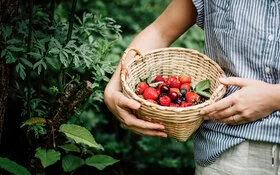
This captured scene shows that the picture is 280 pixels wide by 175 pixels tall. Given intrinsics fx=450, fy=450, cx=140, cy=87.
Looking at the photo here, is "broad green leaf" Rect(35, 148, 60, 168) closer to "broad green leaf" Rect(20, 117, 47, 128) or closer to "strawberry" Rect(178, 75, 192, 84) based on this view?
"broad green leaf" Rect(20, 117, 47, 128)

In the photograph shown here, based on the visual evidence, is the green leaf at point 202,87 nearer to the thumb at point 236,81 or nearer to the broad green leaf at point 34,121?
the thumb at point 236,81

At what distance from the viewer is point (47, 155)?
6.77 feet

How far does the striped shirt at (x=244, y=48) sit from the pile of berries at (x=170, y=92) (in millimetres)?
120

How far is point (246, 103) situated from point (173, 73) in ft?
1.58

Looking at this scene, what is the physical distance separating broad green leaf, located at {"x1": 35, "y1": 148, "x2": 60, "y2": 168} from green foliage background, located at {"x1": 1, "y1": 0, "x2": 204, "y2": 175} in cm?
9

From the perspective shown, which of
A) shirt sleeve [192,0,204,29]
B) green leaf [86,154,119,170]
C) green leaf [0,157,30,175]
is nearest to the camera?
shirt sleeve [192,0,204,29]

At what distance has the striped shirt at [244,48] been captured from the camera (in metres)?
1.40

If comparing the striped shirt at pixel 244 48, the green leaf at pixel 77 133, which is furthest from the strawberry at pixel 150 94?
the green leaf at pixel 77 133

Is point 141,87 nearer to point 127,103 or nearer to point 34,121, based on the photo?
point 127,103

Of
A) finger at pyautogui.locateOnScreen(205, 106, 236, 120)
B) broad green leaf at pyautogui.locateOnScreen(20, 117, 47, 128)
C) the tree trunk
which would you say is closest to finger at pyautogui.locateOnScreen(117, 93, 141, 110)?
finger at pyautogui.locateOnScreen(205, 106, 236, 120)

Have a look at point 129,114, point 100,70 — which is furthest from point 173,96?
point 100,70

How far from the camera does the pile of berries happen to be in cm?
164

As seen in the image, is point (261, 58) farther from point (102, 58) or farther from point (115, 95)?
point (102, 58)

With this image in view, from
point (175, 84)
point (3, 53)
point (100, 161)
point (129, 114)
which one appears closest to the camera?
Result: point (129, 114)
